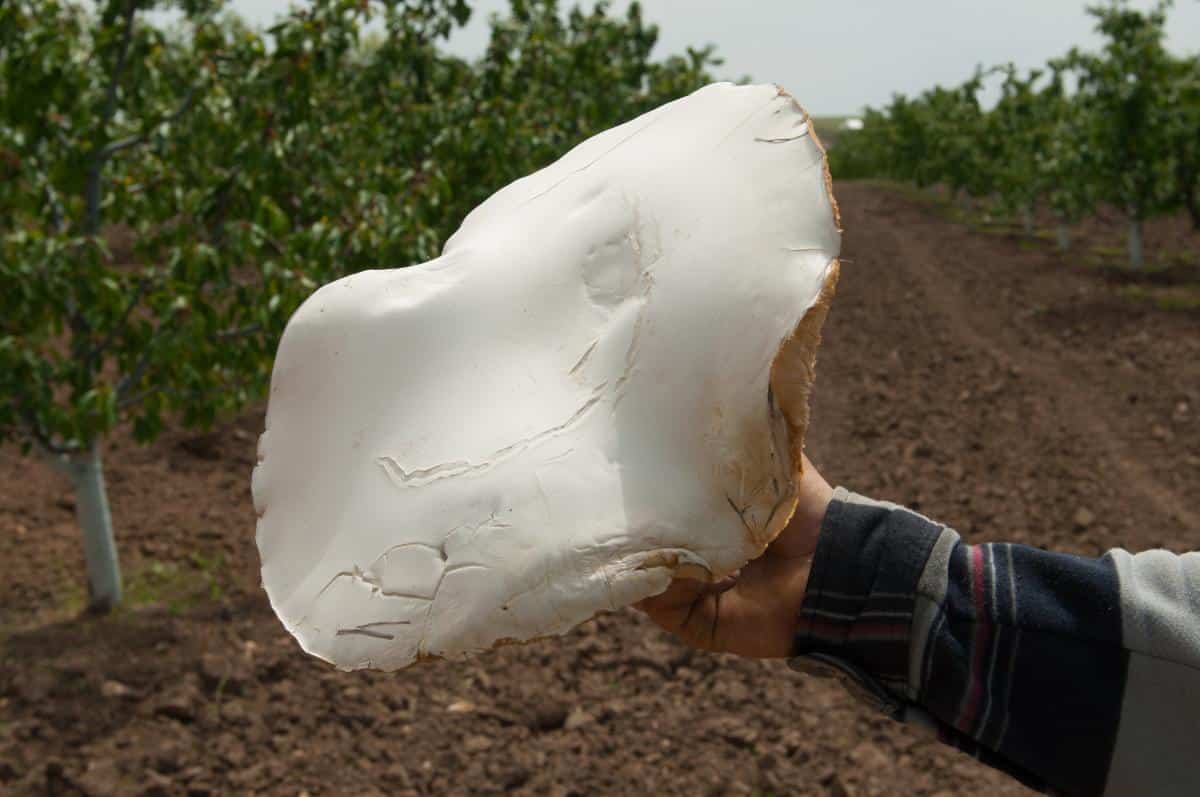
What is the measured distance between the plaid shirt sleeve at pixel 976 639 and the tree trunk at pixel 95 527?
324 cm

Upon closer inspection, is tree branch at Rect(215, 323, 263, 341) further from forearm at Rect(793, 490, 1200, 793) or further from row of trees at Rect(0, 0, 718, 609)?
forearm at Rect(793, 490, 1200, 793)

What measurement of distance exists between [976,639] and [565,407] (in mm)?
498

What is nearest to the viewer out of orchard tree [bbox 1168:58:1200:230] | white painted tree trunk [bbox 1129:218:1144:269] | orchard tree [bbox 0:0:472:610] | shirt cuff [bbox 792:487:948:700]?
shirt cuff [bbox 792:487:948:700]

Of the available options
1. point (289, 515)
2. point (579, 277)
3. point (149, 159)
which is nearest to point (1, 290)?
point (149, 159)

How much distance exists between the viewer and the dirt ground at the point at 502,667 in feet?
9.20

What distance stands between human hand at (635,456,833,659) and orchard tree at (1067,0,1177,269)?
466 inches

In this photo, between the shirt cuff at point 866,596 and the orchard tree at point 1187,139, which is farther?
the orchard tree at point 1187,139

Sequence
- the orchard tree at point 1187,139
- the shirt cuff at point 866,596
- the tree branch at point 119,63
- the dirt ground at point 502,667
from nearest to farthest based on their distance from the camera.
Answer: the shirt cuff at point 866,596 → the dirt ground at point 502,667 → the tree branch at point 119,63 → the orchard tree at point 1187,139

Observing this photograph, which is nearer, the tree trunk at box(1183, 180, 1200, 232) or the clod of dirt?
the clod of dirt

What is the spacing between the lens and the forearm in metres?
0.96

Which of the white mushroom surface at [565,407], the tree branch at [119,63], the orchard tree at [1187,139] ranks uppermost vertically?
the tree branch at [119,63]

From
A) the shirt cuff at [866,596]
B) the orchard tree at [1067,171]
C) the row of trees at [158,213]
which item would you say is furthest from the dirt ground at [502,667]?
the orchard tree at [1067,171]

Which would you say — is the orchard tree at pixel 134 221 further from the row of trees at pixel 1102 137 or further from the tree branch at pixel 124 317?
the row of trees at pixel 1102 137

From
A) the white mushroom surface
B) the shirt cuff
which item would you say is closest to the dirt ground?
the shirt cuff
